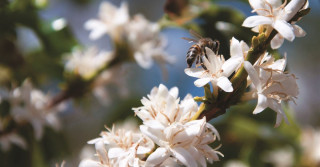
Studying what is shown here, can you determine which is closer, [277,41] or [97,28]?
[277,41]

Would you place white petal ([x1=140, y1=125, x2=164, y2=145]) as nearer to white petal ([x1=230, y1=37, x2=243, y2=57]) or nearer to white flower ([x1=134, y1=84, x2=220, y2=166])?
white flower ([x1=134, y1=84, x2=220, y2=166])

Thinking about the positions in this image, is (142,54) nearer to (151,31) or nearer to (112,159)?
(151,31)

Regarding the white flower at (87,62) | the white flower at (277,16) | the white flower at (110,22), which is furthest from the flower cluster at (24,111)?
the white flower at (277,16)

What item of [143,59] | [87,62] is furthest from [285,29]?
[87,62]

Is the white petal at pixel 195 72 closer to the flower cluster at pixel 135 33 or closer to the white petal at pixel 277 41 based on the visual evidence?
the white petal at pixel 277 41

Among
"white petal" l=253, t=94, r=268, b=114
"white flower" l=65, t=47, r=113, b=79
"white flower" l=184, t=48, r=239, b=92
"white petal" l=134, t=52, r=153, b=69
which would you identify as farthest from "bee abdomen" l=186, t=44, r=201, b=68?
"white flower" l=65, t=47, r=113, b=79

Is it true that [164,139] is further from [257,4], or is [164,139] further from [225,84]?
[257,4]

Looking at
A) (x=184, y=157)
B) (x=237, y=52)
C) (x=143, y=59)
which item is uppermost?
(x=143, y=59)
